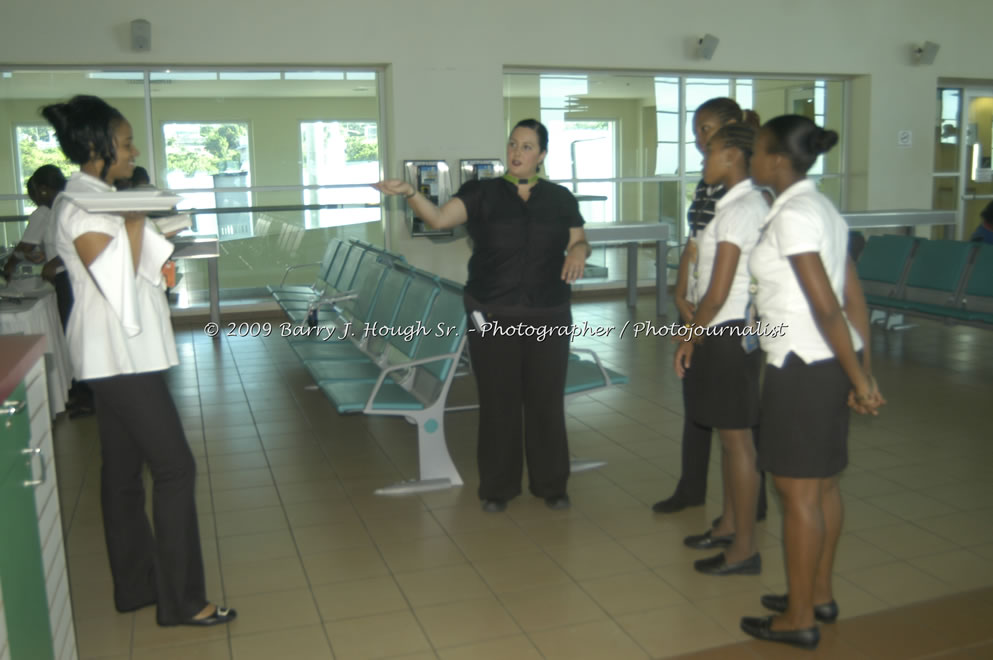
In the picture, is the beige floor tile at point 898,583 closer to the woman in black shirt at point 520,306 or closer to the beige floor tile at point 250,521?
the woman in black shirt at point 520,306

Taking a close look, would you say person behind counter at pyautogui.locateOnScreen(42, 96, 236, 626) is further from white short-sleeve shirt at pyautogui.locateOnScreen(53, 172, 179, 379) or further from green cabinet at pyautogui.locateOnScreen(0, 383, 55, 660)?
green cabinet at pyautogui.locateOnScreen(0, 383, 55, 660)

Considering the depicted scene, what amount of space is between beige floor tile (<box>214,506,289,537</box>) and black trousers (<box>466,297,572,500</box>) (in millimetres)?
886

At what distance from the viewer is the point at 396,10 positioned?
9.27 m

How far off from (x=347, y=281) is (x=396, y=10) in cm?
401

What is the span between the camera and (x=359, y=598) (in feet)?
10.3

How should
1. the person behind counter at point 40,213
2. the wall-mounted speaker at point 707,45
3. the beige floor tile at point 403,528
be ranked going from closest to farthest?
1. the beige floor tile at point 403,528
2. the person behind counter at point 40,213
3. the wall-mounted speaker at point 707,45

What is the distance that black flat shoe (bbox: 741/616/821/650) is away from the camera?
106 inches

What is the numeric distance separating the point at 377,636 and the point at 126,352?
1.17 m

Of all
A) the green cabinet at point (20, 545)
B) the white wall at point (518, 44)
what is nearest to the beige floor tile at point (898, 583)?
the green cabinet at point (20, 545)

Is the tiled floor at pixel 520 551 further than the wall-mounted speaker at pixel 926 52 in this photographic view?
No

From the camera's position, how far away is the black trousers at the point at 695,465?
3725 mm

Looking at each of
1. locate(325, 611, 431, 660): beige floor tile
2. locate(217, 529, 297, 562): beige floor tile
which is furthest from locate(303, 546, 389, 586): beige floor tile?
locate(325, 611, 431, 660): beige floor tile

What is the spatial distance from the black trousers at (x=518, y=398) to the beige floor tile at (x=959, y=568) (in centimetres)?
144

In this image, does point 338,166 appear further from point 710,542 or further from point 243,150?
point 710,542
